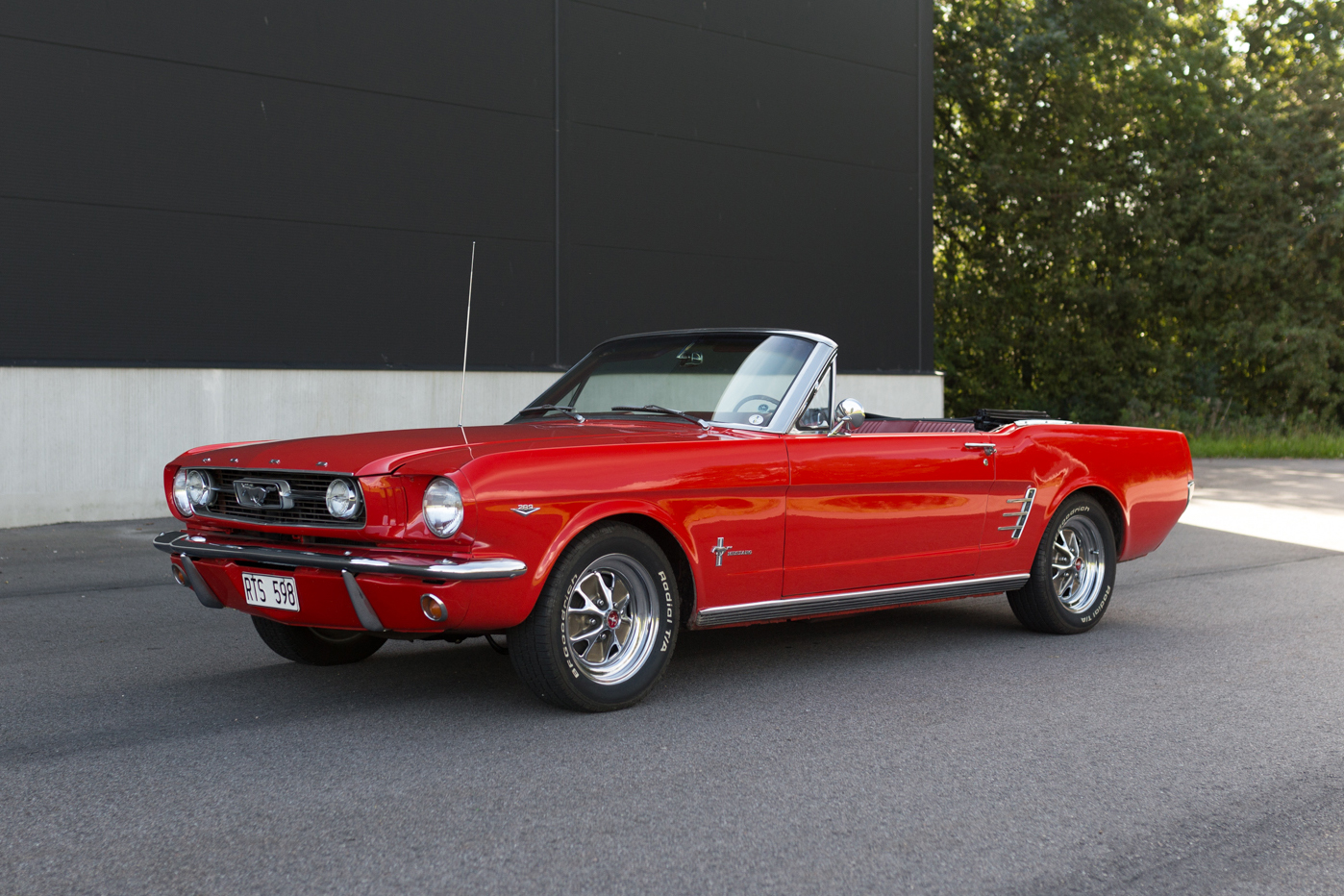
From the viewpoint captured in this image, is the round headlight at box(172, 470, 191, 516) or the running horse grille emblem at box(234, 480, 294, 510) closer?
the running horse grille emblem at box(234, 480, 294, 510)

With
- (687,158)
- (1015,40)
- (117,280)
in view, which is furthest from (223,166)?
(1015,40)

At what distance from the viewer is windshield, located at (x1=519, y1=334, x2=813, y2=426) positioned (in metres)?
5.82

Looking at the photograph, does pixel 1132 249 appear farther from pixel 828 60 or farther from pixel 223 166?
pixel 223 166

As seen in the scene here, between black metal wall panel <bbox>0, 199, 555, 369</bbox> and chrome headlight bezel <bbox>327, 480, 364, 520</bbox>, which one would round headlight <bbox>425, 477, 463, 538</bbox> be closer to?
chrome headlight bezel <bbox>327, 480, 364, 520</bbox>

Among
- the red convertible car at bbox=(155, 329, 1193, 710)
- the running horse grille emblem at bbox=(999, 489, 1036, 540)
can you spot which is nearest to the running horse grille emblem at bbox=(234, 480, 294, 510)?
the red convertible car at bbox=(155, 329, 1193, 710)

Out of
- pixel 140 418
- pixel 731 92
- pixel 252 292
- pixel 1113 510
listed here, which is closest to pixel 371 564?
pixel 1113 510

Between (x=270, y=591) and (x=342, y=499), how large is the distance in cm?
49

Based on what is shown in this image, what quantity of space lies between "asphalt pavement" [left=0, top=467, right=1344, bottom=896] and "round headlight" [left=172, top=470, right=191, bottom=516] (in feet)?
2.42

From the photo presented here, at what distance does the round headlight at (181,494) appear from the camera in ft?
17.5

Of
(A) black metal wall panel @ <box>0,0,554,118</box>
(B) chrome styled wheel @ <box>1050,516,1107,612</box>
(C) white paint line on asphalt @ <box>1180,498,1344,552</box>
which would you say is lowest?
(C) white paint line on asphalt @ <box>1180,498,1344,552</box>

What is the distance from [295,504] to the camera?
4.90m

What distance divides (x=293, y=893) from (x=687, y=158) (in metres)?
14.7

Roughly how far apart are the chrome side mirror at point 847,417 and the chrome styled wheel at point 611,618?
124 cm

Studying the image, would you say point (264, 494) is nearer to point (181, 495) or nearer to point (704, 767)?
point (181, 495)
